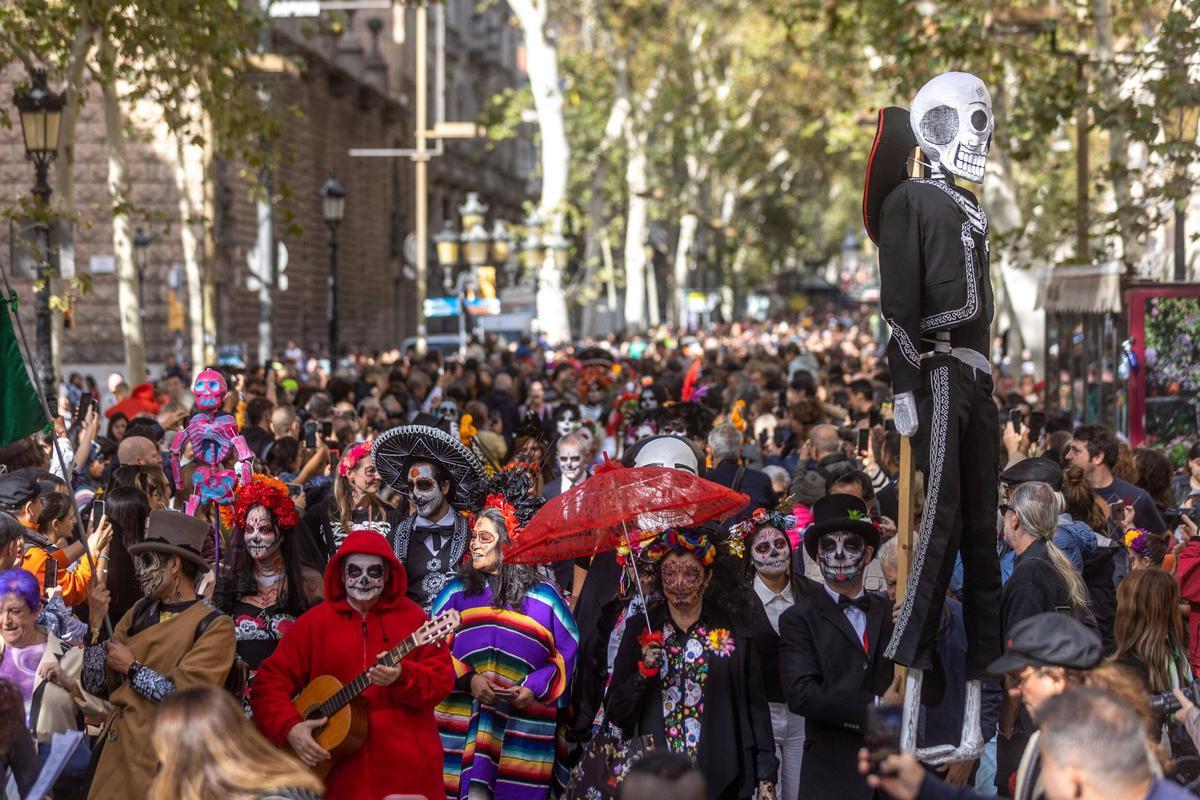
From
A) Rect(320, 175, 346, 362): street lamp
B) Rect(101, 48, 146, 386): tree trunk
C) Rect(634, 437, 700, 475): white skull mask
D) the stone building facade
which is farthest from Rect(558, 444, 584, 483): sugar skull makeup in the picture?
Rect(320, 175, 346, 362): street lamp

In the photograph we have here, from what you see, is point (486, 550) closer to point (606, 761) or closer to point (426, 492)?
point (426, 492)

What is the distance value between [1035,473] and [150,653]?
15.4 feet

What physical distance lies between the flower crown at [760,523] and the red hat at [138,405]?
9.18 metres

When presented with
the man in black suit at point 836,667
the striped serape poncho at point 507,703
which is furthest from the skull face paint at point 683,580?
the striped serape poncho at point 507,703

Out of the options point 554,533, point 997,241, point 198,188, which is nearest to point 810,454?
point 554,533

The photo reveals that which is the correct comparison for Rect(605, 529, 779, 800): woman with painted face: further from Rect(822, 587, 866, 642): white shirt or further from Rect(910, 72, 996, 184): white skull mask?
Rect(910, 72, 996, 184): white skull mask

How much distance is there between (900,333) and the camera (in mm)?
6730

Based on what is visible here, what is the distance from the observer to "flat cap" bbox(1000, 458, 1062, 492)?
9703mm

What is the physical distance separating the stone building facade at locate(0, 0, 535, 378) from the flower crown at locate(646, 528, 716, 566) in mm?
12678

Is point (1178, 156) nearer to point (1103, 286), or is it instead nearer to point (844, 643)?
point (1103, 286)

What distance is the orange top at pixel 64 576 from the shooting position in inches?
344

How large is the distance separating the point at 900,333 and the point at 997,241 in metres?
18.4

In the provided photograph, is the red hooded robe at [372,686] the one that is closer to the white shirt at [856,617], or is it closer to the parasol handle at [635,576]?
the parasol handle at [635,576]

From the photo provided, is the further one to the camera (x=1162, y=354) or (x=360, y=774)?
(x=1162, y=354)
